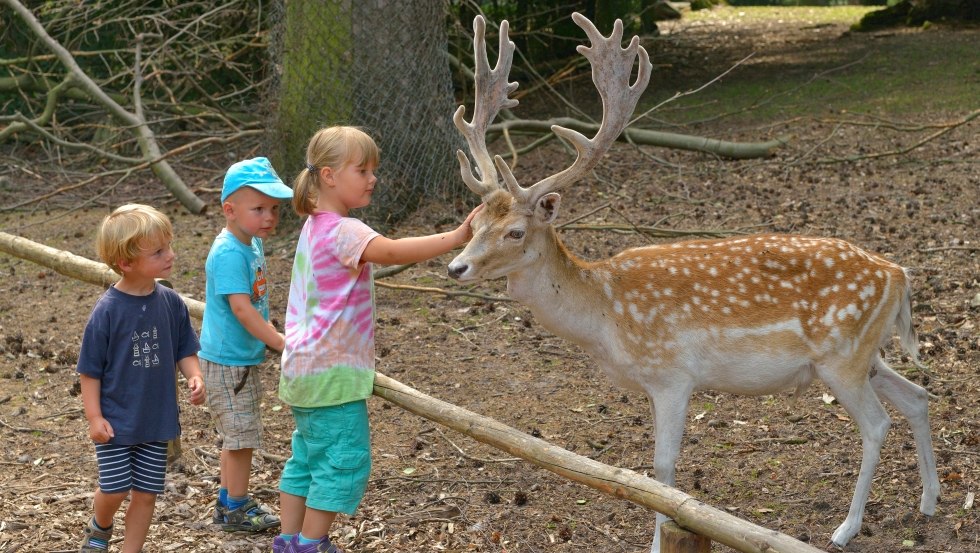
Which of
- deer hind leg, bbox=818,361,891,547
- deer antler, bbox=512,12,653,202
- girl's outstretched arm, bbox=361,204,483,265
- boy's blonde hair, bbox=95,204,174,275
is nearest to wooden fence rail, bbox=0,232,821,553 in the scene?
girl's outstretched arm, bbox=361,204,483,265

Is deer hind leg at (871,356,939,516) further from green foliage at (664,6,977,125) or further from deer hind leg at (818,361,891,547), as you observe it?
green foliage at (664,6,977,125)

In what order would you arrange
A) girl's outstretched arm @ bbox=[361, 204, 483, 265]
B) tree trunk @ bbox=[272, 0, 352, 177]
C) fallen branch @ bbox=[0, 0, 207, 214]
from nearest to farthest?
girl's outstretched arm @ bbox=[361, 204, 483, 265]
tree trunk @ bbox=[272, 0, 352, 177]
fallen branch @ bbox=[0, 0, 207, 214]

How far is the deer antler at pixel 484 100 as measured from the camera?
4.26 meters

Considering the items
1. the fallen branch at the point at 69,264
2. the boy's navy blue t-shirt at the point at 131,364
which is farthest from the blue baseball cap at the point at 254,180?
the fallen branch at the point at 69,264

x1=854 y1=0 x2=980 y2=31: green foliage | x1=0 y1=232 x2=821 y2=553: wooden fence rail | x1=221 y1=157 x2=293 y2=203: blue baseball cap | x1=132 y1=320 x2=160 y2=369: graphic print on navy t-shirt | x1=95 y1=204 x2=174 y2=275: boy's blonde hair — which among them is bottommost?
x1=0 y1=232 x2=821 y2=553: wooden fence rail

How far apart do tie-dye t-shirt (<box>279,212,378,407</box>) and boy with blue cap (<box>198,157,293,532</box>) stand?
0.82 ft

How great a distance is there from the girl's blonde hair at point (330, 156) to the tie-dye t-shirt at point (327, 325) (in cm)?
8

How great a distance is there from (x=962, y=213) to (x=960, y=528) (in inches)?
172

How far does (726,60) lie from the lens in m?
15.2

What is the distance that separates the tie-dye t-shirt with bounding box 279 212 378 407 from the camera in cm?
381

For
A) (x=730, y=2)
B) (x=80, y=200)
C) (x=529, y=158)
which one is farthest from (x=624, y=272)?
(x=730, y=2)

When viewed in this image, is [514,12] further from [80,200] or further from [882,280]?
[882,280]

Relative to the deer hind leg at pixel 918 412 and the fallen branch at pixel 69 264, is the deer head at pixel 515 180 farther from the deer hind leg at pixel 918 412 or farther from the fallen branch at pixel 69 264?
the fallen branch at pixel 69 264

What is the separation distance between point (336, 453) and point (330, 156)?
→ 1.03 meters
